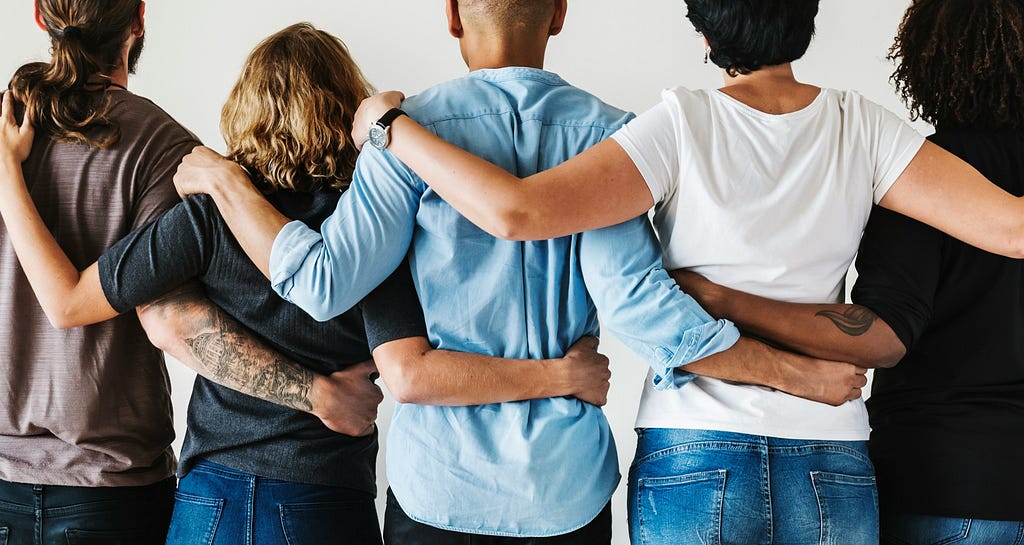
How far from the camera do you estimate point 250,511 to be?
63.0 inches

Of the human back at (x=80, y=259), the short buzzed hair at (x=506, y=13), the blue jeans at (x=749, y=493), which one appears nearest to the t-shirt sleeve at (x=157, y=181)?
the human back at (x=80, y=259)

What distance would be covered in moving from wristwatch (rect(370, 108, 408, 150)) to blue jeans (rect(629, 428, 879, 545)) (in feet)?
1.89

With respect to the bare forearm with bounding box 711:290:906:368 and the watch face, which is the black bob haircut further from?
the watch face

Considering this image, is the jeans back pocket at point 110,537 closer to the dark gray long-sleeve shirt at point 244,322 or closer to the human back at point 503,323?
the dark gray long-sleeve shirt at point 244,322

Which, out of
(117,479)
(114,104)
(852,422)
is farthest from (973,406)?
(114,104)

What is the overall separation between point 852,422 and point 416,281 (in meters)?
0.67

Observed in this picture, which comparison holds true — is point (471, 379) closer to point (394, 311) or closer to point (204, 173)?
point (394, 311)

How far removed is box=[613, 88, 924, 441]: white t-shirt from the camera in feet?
4.44

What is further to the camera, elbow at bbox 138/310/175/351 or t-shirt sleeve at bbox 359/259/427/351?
elbow at bbox 138/310/175/351

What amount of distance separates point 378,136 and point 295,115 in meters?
0.33

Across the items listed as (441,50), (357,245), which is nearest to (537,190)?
(357,245)

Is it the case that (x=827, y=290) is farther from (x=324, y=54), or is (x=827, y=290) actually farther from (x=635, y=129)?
(x=324, y=54)

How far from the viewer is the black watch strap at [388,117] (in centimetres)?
139

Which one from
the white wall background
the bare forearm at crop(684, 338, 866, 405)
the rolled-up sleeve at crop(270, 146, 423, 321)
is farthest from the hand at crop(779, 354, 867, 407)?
the white wall background
